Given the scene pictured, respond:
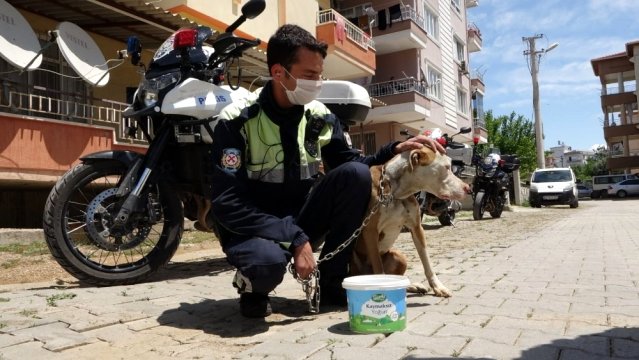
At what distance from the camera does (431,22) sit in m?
27.7

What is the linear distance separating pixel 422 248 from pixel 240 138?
143cm

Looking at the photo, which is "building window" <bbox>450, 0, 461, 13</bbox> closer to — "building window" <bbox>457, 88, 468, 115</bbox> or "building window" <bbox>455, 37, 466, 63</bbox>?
"building window" <bbox>455, 37, 466, 63</bbox>

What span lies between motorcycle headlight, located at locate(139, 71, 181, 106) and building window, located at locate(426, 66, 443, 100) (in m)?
22.1

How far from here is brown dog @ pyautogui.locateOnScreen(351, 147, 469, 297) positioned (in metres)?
3.30

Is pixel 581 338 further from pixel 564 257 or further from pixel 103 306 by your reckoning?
pixel 564 257

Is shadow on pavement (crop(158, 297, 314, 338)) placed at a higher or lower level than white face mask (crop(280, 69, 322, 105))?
lower

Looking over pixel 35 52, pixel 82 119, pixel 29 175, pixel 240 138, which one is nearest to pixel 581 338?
pixel 240 138

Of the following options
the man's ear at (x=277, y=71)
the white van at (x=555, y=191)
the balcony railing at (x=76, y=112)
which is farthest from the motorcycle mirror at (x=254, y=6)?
the white van at (x=555, y=191)

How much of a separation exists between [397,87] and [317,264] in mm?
21125

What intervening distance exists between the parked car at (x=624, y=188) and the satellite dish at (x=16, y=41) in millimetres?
43685

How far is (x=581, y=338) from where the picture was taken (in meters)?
2.36

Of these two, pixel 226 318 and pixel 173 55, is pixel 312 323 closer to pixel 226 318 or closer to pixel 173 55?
pixel 226 318

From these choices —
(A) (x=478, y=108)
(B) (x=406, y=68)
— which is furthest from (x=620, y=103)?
(B) (x=406, y=68)

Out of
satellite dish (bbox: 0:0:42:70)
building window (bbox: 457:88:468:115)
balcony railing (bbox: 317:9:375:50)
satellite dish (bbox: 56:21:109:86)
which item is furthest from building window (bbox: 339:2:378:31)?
satellite dish (bbox: 0:0:42:70)
